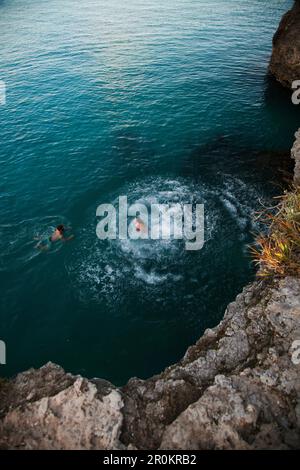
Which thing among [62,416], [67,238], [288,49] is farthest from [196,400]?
[288,49]

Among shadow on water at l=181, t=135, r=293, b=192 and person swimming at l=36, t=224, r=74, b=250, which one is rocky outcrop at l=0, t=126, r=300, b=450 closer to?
person swimming at l=36, t=224, r=74, b=250

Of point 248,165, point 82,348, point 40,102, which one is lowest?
point 82,348

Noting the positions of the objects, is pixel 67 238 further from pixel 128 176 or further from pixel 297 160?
pixel 297 160

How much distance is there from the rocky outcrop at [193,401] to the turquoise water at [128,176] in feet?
16.5

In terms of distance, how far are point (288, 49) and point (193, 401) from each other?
3387 centimetres

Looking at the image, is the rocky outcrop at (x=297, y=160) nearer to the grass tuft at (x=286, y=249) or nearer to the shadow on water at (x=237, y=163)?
the shadow on water at (x=237, y=163)

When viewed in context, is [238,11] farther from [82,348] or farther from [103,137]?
[82,348]

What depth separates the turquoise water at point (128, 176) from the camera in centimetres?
1334

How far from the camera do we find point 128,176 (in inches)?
850

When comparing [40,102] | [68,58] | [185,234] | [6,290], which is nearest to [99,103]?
[40,102]

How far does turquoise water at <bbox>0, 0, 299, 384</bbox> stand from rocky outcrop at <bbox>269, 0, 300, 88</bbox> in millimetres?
1681

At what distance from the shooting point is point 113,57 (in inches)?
1577

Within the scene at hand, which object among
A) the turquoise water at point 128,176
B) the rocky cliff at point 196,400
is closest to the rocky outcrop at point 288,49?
the turquoise water at point 128,176
